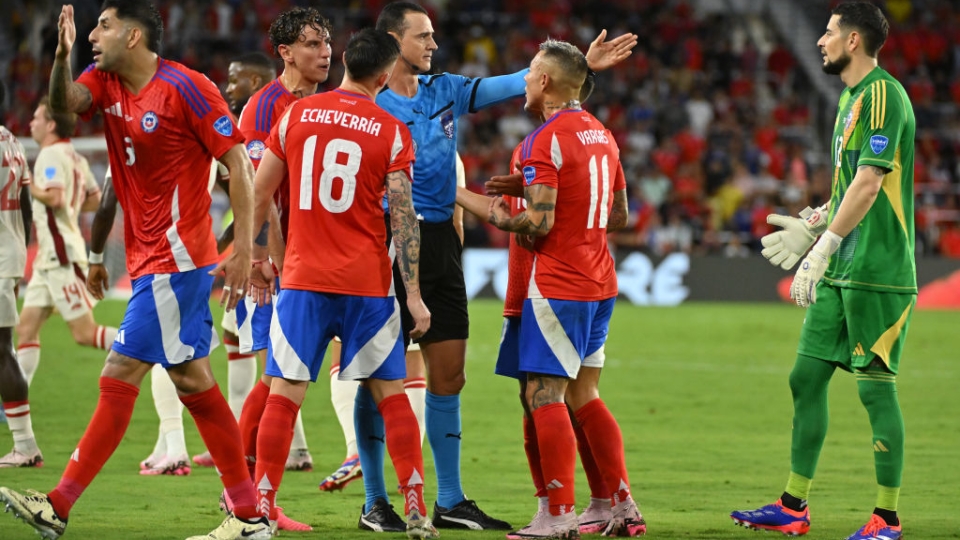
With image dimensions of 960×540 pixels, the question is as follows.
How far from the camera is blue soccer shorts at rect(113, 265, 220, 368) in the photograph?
6.00m

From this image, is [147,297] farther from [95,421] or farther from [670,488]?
[670,488]

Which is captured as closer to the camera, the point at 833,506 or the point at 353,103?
the point at 353,103

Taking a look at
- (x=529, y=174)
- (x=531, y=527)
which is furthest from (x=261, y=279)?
(x=531, y=527)

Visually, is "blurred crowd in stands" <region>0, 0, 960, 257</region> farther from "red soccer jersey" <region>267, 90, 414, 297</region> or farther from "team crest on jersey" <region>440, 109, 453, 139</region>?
"red soccer jersey" <region>267, 90, 414, 297</region>

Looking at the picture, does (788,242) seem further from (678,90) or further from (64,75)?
(678,90)

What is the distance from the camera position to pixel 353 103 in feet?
20.2

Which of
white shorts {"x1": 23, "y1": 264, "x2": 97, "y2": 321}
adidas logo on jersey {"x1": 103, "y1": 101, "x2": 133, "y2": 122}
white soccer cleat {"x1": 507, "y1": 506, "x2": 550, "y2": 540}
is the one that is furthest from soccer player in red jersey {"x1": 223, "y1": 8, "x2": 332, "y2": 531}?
white shorts {"x1": 23, "y1": 264, "x2": 97, "y2": 321}

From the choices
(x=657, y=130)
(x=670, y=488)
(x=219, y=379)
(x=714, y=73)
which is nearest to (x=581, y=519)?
(x=670, y=488)

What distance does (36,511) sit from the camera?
5734 millimetres

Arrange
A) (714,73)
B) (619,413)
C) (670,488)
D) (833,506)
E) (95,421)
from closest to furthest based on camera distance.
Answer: (95,421) < (833,506) < (670,488) < (619,413) < (714,73)

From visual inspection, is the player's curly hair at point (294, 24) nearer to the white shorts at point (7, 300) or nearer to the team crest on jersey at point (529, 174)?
the team crest on jersey at point (529, 174)

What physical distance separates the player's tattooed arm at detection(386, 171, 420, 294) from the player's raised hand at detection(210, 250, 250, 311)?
2.42 ft

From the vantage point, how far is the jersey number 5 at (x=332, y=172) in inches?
240

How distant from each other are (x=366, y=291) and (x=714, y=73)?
28060mm
